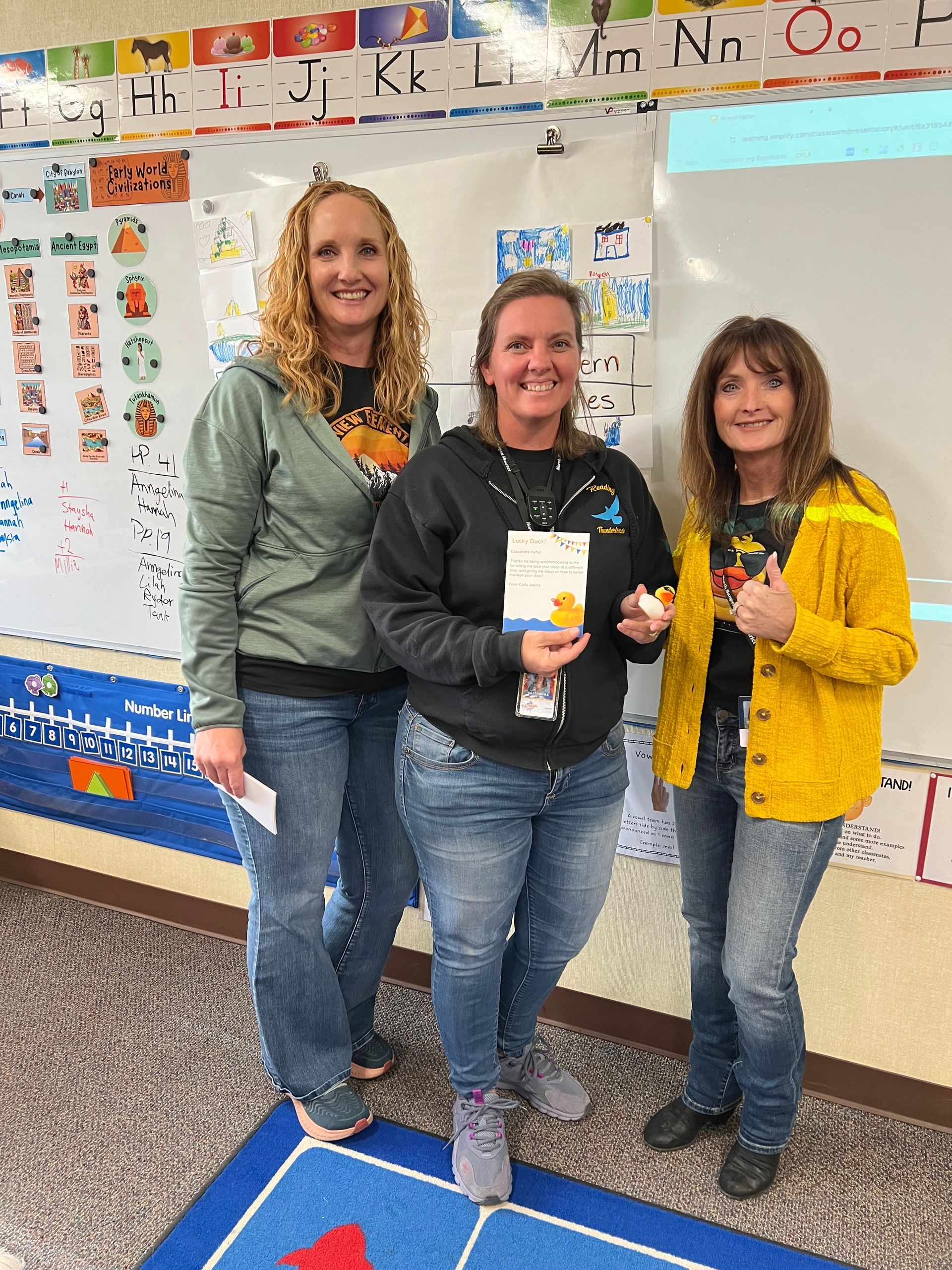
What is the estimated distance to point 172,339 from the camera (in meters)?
2.13

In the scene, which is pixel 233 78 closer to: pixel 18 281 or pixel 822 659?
pixel 18 281

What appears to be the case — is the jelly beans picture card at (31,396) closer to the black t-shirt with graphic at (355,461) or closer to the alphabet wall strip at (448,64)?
the alphabet wall strip at (448,64)

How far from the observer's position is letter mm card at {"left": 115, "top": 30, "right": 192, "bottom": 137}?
199cm

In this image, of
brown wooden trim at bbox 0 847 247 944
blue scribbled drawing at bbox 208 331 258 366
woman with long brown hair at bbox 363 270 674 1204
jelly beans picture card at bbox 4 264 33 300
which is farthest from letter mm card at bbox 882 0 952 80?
brown wooden trim at bbox 0 847 247 944

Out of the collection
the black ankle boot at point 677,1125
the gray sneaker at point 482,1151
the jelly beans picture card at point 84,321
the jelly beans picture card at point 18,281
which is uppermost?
the jelly beans picture card at point 18,281

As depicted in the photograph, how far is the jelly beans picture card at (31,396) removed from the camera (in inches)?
91.2

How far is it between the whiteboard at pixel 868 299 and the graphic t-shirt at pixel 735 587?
0.35 metres

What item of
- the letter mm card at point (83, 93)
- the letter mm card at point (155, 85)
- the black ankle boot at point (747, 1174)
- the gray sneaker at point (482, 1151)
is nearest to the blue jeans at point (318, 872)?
the gray sneaker at point (482, 1151)

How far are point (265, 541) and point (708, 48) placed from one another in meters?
1.20

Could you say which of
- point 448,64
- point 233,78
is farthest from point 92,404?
point 448,64

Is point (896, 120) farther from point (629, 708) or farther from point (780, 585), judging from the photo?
point (629, 708)

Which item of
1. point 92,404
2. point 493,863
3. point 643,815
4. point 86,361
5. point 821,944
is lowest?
point 821,944

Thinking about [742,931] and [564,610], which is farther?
[742,931]

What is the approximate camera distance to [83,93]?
2.11m
